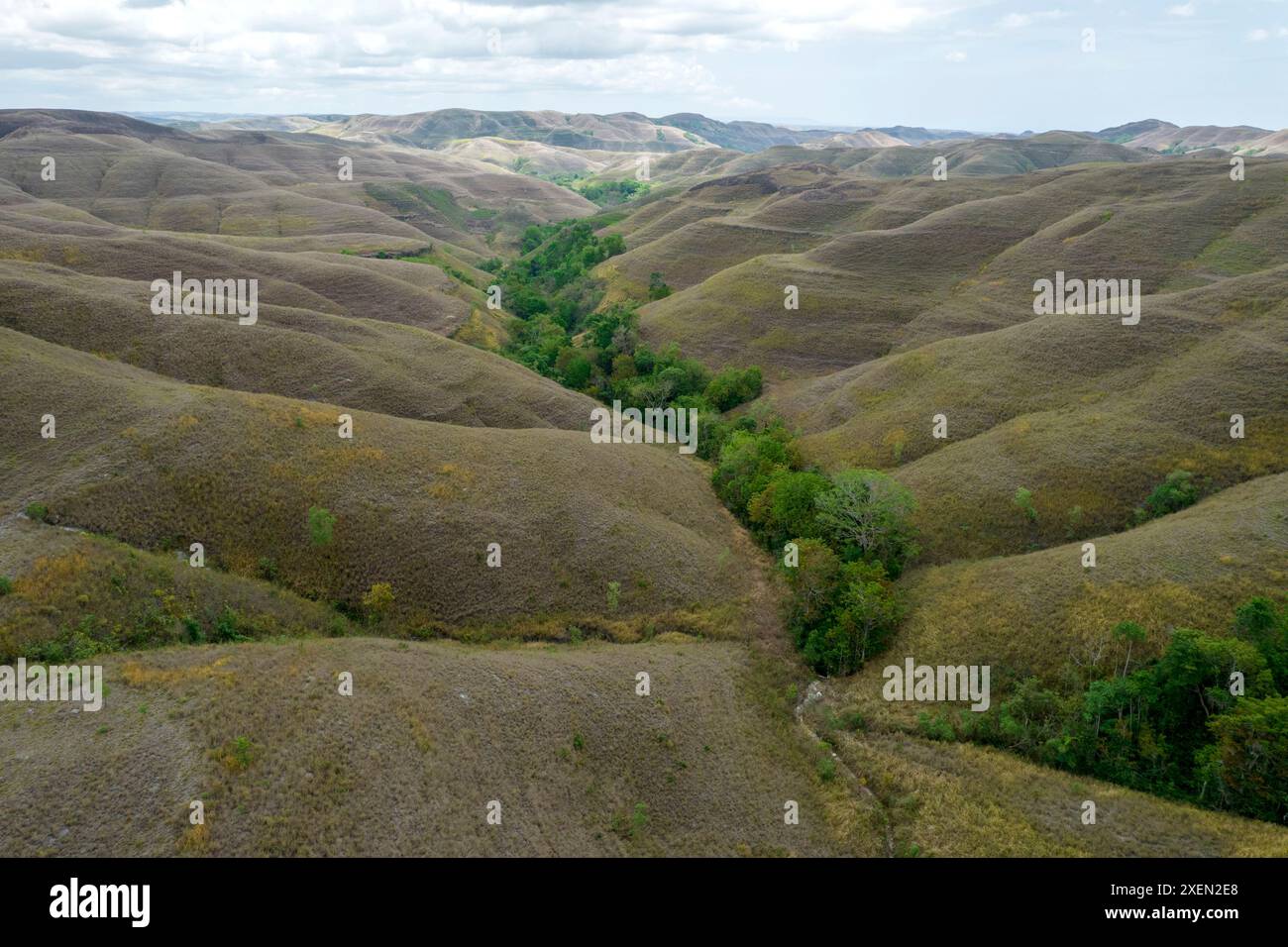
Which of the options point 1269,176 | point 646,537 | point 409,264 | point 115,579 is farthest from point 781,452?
point 1269,176

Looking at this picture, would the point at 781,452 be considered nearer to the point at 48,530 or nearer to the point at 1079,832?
Answer: the point at 1079,832

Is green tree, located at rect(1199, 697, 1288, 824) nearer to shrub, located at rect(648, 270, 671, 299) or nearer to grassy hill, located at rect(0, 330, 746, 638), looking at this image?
grassy hill, located at rect(0, 330, 746, 638)

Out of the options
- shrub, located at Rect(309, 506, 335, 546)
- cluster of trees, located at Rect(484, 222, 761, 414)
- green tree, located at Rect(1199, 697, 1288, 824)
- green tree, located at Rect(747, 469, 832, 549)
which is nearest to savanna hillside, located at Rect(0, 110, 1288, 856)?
green tree, located at Rect(1199, 697, 1288, 824)

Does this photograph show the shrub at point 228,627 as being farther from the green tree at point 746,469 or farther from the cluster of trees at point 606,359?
the cluster of trees at point 606,359

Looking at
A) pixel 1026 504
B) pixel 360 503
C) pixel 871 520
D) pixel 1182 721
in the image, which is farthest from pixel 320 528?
pixel 1026 504

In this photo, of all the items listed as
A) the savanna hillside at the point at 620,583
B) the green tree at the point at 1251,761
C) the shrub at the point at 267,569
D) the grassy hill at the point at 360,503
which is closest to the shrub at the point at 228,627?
the savanna hillside at the point at 620,583

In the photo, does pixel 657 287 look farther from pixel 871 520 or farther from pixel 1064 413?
pixel 871 520
